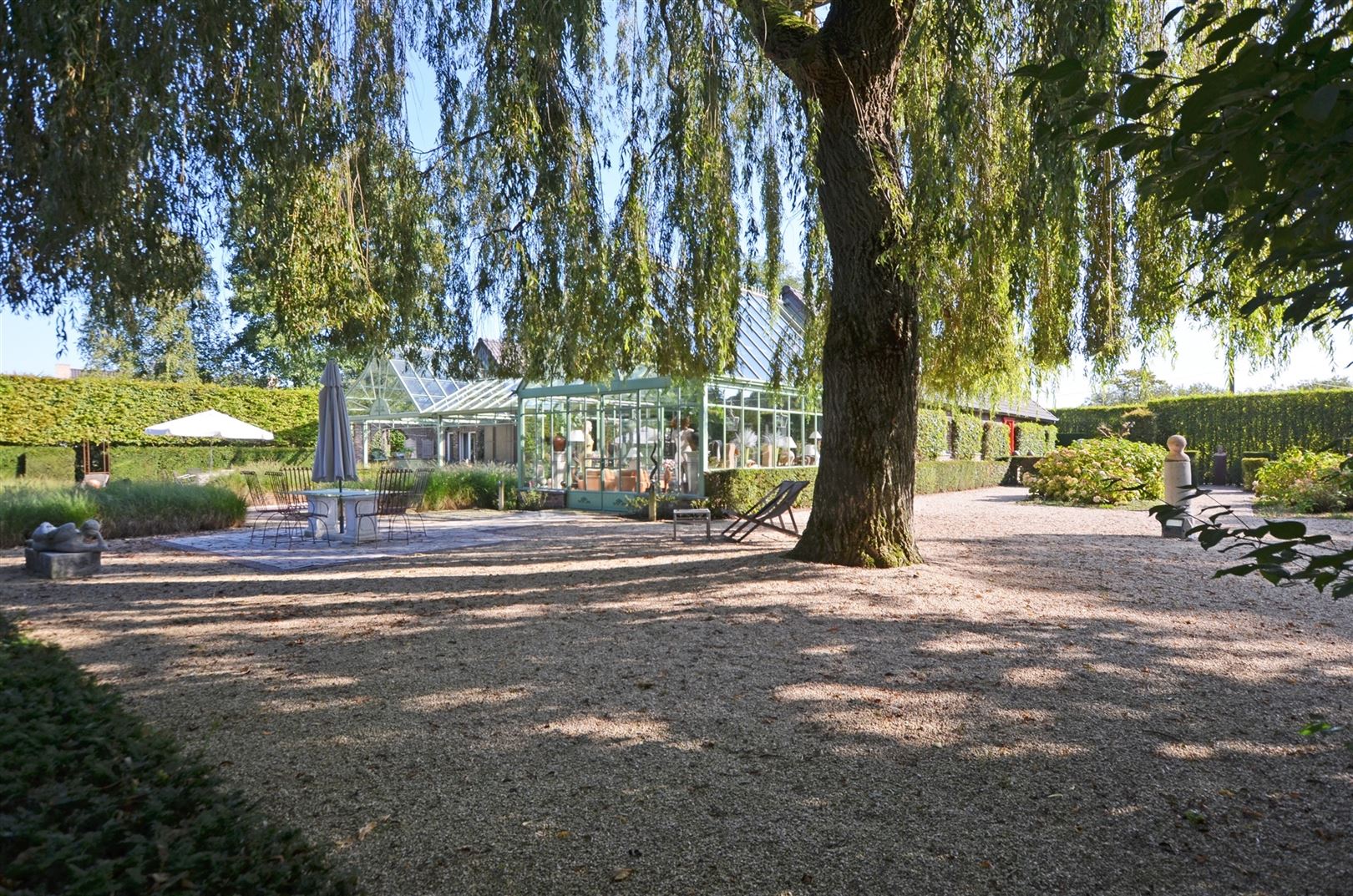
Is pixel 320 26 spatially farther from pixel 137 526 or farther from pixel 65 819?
pixel 137 526

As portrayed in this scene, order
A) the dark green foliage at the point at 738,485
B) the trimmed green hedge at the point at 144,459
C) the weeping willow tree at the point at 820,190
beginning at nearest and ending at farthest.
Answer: the weeping willow tree at the point at 820,190, the dark green foliage at the point at 738,485, the trimmed green hedge at the point at 144,459

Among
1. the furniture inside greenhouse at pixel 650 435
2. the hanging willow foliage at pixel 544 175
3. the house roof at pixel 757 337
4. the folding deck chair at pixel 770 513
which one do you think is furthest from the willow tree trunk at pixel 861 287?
the furniture inside greenhouse at pixel 650 435

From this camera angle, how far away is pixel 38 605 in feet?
21.2

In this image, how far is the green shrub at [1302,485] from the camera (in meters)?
13.1

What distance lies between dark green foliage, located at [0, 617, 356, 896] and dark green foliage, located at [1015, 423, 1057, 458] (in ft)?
90.8

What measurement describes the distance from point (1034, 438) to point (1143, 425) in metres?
4.08

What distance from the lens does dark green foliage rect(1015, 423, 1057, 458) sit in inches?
1107

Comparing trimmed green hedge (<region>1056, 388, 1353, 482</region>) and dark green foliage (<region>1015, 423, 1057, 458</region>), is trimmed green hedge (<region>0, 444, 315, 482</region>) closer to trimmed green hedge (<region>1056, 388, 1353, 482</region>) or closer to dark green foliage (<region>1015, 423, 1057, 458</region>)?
dark green foliage (<region>1015, 423, 1057, 458</region>)

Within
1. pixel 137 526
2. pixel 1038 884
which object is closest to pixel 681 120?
pixel 1038 884

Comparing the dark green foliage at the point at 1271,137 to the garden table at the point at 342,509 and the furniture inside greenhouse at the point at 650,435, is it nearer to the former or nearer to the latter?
the garden table at the point at 342,509

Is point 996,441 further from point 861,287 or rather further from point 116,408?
point 116,408

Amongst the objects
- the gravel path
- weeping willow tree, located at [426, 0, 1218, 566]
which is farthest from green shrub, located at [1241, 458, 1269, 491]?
the gravel path

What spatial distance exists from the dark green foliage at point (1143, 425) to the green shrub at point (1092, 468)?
8.68m

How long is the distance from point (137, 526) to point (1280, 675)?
12.2m
